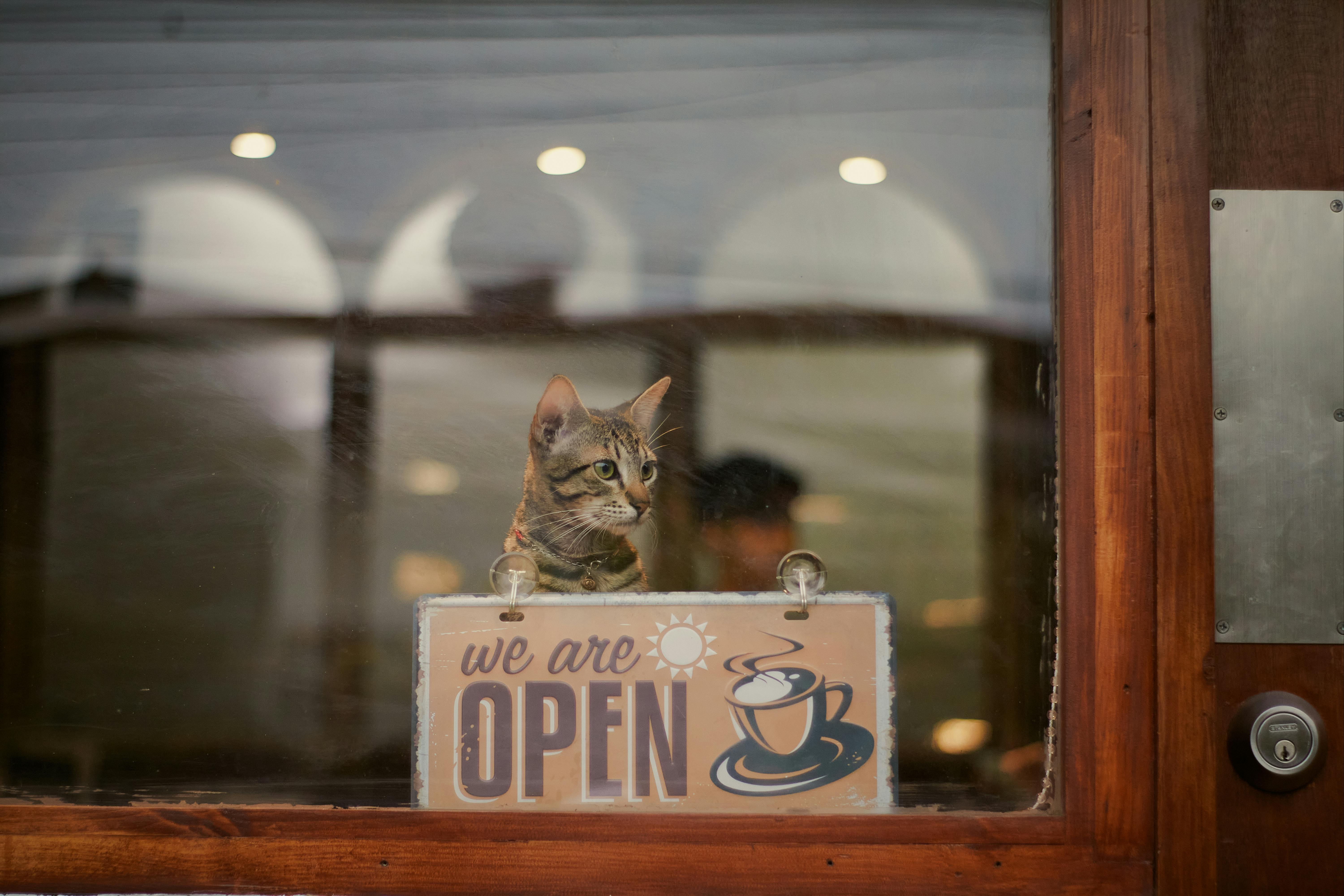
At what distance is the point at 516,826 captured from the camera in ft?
2.99

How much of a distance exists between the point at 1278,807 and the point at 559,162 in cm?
113

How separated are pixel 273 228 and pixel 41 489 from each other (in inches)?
17.1

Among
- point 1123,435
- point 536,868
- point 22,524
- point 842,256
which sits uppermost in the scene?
point 842,256

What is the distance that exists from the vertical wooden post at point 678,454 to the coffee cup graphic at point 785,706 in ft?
0.53

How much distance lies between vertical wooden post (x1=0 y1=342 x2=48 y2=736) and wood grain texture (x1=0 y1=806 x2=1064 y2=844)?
15 centimetres

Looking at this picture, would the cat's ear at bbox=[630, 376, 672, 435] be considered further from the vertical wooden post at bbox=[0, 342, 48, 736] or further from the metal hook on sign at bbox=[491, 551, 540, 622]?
the vertical wooden post at bbox=[0, 342, 48, 736]

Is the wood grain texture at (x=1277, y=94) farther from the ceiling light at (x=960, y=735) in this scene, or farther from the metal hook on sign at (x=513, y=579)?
the metal hook on sign at (x=513, y=579)

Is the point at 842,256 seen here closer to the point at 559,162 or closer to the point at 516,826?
the point at 559,162

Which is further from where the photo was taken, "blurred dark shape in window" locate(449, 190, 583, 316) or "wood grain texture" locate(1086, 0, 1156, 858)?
"blurred dark shape in window" locate(449, 190, 583, 316)

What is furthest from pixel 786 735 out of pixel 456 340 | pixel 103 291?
pixel 103 291

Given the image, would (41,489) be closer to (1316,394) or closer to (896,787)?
(896,787)

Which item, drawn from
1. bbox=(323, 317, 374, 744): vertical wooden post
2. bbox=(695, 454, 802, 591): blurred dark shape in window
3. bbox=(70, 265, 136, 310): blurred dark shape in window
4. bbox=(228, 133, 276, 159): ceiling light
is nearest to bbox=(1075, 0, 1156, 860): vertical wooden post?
bbox=(695, 454, 802, 591): blurred dark shape in window

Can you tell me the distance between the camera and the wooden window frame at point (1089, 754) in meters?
0.89

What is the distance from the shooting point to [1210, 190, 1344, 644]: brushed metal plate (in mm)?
900
